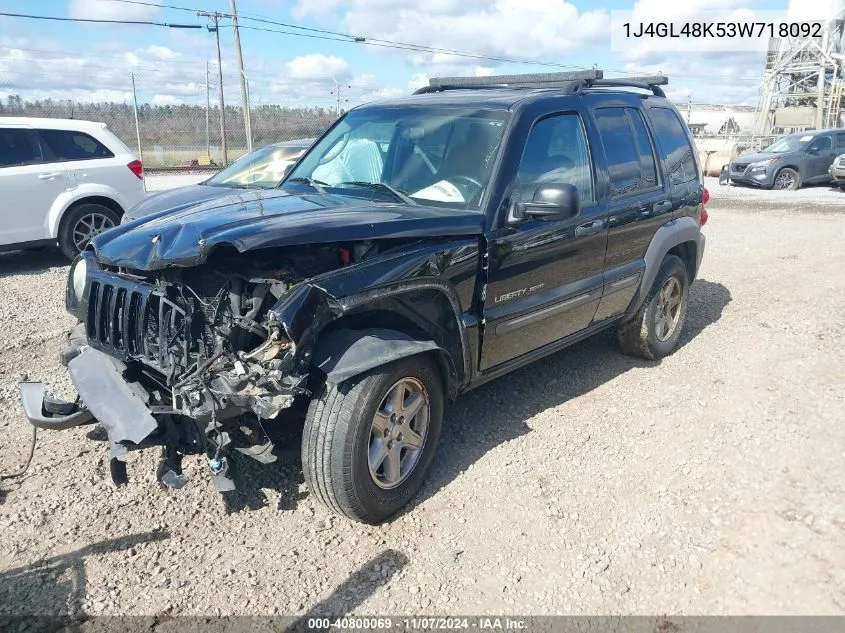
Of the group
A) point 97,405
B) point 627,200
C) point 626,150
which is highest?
point 626,150

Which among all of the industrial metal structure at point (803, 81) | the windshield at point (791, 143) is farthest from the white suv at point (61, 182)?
the industrial metal structure at point (803, 81)

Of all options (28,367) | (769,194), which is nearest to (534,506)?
(28,367)

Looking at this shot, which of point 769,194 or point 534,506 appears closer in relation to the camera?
point 534,506

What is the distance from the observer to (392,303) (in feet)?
10.5

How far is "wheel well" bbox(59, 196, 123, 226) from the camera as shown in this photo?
8445mm

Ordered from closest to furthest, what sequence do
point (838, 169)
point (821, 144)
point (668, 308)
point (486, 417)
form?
point (486, 417) < point (668, 308) < point (838, 169) < point (821, 144)

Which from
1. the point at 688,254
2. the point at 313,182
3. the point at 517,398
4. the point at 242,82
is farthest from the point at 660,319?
the point at 242,82

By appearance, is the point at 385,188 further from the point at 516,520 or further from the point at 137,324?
the point at 516,520

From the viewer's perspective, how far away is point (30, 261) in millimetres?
9000

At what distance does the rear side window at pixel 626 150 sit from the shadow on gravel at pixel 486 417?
1.42 metres

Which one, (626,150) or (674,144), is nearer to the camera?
(626,150)

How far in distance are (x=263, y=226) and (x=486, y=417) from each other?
7.05 feet

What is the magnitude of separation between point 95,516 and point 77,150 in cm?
675

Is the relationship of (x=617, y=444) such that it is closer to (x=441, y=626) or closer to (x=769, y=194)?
(x=441, y=626)
